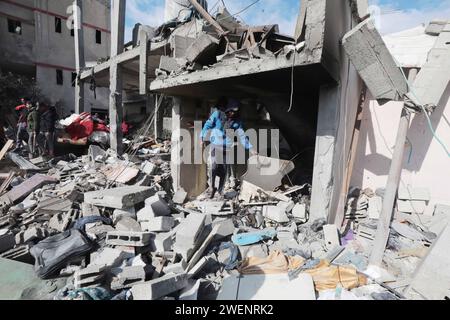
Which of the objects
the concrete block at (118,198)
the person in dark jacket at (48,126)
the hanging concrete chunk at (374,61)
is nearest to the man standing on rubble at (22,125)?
the person in dark jacket at (48,126)

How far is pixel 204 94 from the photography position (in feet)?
20.1

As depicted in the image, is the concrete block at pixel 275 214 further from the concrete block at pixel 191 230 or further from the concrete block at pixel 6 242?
the concrete block at pixel 6 242

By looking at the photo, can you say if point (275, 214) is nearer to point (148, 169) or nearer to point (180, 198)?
point (180, 198)

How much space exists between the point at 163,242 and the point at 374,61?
3.75 m

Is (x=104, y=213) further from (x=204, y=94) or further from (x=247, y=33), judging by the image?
(x=247, y=33)

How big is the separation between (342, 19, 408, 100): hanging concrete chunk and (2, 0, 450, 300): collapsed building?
1 centimetres

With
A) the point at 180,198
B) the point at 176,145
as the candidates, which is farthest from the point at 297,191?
the point at 176,145

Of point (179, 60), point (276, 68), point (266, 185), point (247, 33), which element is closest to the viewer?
point (276, 68)

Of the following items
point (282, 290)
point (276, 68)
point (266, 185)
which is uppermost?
point (276, 68)

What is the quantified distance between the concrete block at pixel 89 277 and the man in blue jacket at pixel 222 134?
10.2 ft

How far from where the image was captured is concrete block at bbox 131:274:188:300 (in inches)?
97.3

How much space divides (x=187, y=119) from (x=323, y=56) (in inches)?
147

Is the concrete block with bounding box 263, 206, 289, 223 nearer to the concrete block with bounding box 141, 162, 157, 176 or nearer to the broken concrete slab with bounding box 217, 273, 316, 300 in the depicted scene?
the broken concrete slab with bounding box 217, 273, 316, 300

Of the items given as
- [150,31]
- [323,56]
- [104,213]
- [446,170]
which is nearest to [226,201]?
[104,213]
